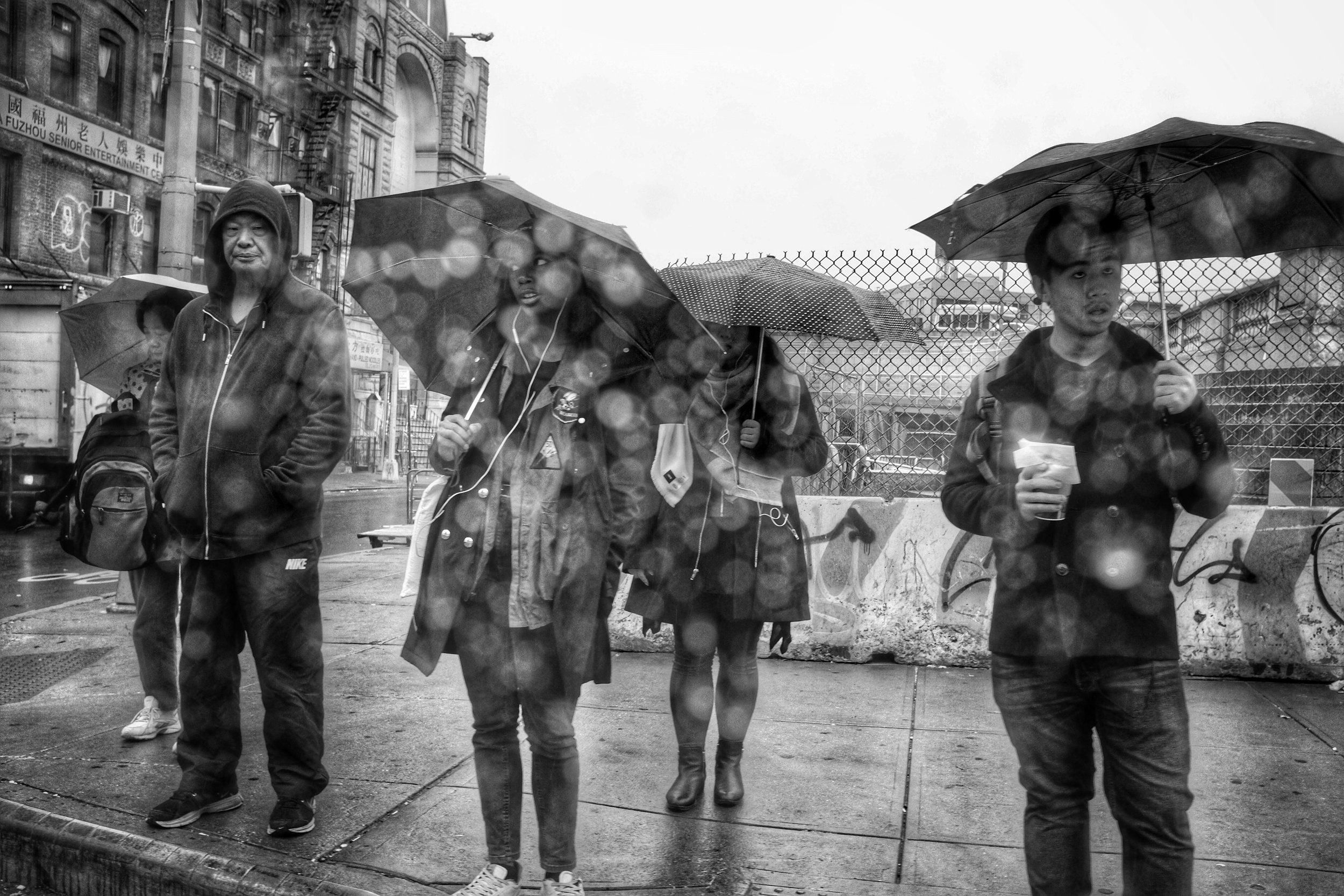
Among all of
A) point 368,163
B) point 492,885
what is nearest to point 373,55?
point 368,163

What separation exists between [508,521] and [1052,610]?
59.1 inches

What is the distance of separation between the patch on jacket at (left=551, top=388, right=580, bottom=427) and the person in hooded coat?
3.38ft

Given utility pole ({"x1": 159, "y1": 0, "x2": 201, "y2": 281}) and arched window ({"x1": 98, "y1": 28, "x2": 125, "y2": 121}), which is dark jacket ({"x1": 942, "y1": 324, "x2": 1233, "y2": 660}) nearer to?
utility pole ({"x1": 159, "y1": 0, "x2": 201, "y2": 281})

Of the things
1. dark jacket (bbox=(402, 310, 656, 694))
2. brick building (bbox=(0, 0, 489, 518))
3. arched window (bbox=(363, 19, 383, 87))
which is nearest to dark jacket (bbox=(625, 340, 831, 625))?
dark jacket (bbox=(402, 310, 656, 694))

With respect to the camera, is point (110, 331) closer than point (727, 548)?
No

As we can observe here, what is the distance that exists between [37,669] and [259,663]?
3.24 m

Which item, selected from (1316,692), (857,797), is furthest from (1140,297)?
(857,797)

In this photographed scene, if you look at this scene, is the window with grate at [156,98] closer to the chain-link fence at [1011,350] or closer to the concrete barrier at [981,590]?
the chain-link fence at [1011,350]

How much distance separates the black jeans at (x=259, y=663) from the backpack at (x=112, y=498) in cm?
89

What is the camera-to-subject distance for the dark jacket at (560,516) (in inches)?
128

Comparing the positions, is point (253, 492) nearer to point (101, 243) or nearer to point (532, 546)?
point (532, 546)

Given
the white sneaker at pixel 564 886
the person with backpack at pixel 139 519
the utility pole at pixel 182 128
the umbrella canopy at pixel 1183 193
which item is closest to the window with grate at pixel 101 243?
the utility pole at pixel 182 128

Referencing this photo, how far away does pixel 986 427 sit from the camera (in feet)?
9.75

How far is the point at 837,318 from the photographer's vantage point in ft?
15.0
